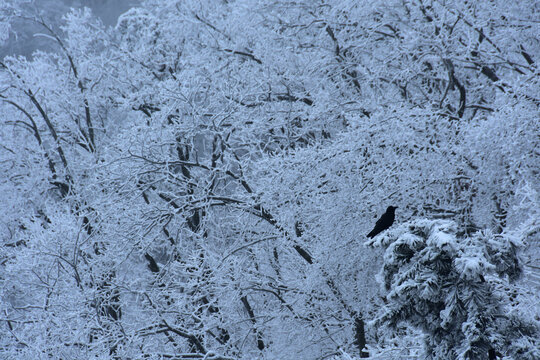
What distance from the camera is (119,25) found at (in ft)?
57.9

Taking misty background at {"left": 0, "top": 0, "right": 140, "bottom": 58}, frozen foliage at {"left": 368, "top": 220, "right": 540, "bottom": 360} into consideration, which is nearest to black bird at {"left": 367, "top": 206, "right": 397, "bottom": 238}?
frozen foliage at {"left": 368, "top": 220, "right": 540, "bottom": 360}

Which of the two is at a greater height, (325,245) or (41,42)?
(41,42)

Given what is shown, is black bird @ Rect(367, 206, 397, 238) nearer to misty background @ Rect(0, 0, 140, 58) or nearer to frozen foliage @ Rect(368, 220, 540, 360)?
frozen foliage @ Rect(368, 220, 540, 360)

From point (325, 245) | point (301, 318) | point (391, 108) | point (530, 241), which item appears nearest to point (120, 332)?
point (301, 318)

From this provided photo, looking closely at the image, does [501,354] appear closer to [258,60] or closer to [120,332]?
[120,332]

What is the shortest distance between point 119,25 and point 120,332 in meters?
12.2

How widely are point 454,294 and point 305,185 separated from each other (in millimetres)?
4201

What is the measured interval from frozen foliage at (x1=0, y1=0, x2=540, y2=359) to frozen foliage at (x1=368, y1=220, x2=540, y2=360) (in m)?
0.02

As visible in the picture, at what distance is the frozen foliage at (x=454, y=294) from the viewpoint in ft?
12.1

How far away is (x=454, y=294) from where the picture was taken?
3775 mm

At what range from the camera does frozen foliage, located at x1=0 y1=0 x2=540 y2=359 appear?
6.21 meters

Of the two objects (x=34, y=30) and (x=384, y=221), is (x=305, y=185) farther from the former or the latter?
(x=34, y=30)

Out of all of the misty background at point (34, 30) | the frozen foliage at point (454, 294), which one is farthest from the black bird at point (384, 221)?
the misty background at point (34, 30)

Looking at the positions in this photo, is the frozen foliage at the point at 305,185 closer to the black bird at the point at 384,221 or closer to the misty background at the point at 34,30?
the black bird at the point at 384,221
